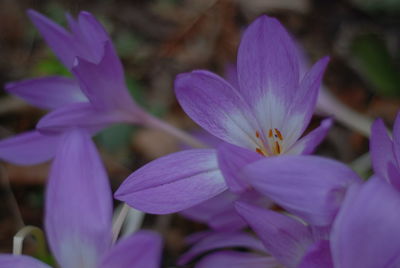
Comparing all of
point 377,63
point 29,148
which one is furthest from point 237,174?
point 377,63

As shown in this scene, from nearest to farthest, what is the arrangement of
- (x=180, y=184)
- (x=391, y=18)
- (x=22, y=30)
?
(x=180, y=184), (x=391, y=18), (x=22, y=30)

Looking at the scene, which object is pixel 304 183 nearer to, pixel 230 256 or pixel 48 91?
pixel 230 256

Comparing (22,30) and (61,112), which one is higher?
(61,112)

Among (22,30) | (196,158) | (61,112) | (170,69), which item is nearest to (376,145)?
(196,158)

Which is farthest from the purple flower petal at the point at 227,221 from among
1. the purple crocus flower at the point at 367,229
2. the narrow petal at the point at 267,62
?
the purple crocus flower at the point at 367,229

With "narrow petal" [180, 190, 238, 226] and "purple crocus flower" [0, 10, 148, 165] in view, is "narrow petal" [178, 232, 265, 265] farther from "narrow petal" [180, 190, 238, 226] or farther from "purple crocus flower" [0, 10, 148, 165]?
"purple crocus flower" [0, 10, 148, 165]

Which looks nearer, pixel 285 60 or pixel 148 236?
pixel 148 236

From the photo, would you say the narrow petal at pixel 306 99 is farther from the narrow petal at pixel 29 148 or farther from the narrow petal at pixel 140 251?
the narrow petal at pixel 29 148

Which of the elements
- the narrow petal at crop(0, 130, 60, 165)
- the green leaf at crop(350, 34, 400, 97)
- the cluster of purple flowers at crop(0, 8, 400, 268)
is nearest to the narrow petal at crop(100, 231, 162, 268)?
the cluster of purple flowers at crop(0, 8, 400, 268)

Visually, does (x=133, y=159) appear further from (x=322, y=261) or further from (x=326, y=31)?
(x=322, y=261)
